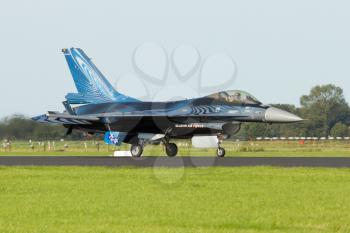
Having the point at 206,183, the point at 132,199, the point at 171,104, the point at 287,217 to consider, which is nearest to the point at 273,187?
the point at 206,183

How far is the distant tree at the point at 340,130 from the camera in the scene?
86262 mm

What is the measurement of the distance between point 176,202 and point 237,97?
18.3 meters

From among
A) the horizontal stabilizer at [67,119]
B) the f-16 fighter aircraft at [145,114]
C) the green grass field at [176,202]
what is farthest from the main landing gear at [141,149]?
the green grass field at [176,202]

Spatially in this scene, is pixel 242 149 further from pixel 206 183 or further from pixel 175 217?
pixel 175 217

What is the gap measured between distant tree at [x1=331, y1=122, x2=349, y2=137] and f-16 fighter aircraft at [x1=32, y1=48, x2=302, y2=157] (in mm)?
55550

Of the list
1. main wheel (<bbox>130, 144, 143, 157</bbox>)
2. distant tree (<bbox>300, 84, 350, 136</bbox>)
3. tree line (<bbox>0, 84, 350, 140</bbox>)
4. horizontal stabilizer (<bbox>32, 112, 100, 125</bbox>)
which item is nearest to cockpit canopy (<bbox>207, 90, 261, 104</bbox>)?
main wheel (<bbox>130, 144, 143, 157</bbox>)

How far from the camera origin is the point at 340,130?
289 ft

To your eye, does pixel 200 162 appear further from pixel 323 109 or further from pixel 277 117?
pixel 323 109

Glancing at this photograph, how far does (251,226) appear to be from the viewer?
31.6 feet

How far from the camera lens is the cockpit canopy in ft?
99.1

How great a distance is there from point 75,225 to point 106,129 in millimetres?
23858

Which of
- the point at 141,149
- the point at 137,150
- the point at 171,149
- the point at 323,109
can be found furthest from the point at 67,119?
the point at 323,109

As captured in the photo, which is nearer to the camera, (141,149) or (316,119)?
(141,149)

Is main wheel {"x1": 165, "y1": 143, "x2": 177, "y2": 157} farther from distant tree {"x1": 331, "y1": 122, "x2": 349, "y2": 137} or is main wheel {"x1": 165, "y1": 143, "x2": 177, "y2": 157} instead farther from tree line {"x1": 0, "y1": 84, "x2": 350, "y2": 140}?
distant tree {"x1": 331, "y1": 122, "x2": 349, "y2": 137}
